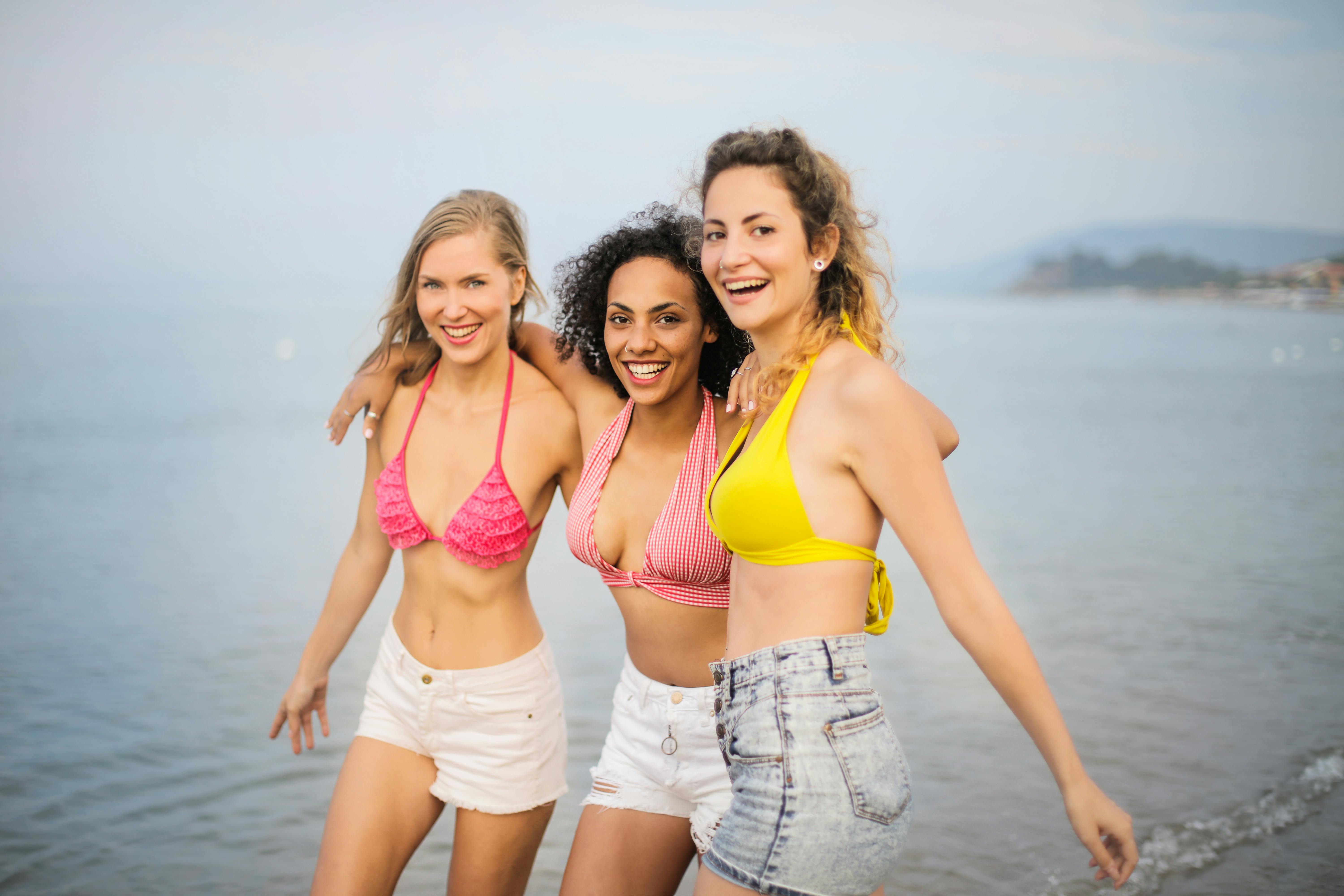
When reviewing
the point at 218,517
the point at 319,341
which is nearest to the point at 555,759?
the point at 218,517

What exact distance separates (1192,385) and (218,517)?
758 inches

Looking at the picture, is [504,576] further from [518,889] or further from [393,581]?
[393,581]

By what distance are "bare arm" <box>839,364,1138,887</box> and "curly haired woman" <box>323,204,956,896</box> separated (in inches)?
24.1

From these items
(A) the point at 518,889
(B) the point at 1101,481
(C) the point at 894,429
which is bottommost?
(B) the point at 1101,481

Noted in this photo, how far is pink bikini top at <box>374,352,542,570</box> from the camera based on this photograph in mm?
2713

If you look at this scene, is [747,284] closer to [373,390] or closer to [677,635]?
[677,635]

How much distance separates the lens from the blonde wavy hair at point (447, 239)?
2.87 metres

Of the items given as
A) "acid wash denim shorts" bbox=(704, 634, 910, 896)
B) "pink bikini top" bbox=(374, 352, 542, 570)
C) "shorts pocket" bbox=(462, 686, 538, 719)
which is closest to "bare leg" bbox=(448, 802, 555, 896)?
"shorts pocket" bbox=(462, 686, 538, 719)

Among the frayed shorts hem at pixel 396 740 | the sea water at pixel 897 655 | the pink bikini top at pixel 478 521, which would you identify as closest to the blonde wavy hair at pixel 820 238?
the pink bikini top at pixel 478 521

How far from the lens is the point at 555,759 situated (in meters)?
2.86

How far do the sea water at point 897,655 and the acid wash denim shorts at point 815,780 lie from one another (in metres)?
2.06

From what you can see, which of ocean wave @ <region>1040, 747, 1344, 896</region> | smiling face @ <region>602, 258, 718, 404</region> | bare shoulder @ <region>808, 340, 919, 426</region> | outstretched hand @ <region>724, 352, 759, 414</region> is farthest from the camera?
ocean wave @ <region>1040, 747, 1344, 896</region>

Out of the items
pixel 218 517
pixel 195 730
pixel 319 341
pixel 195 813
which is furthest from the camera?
pixel 319 341

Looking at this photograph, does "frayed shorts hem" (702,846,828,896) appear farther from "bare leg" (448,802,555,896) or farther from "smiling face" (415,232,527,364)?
"smiling face" (415,232,527,364)
